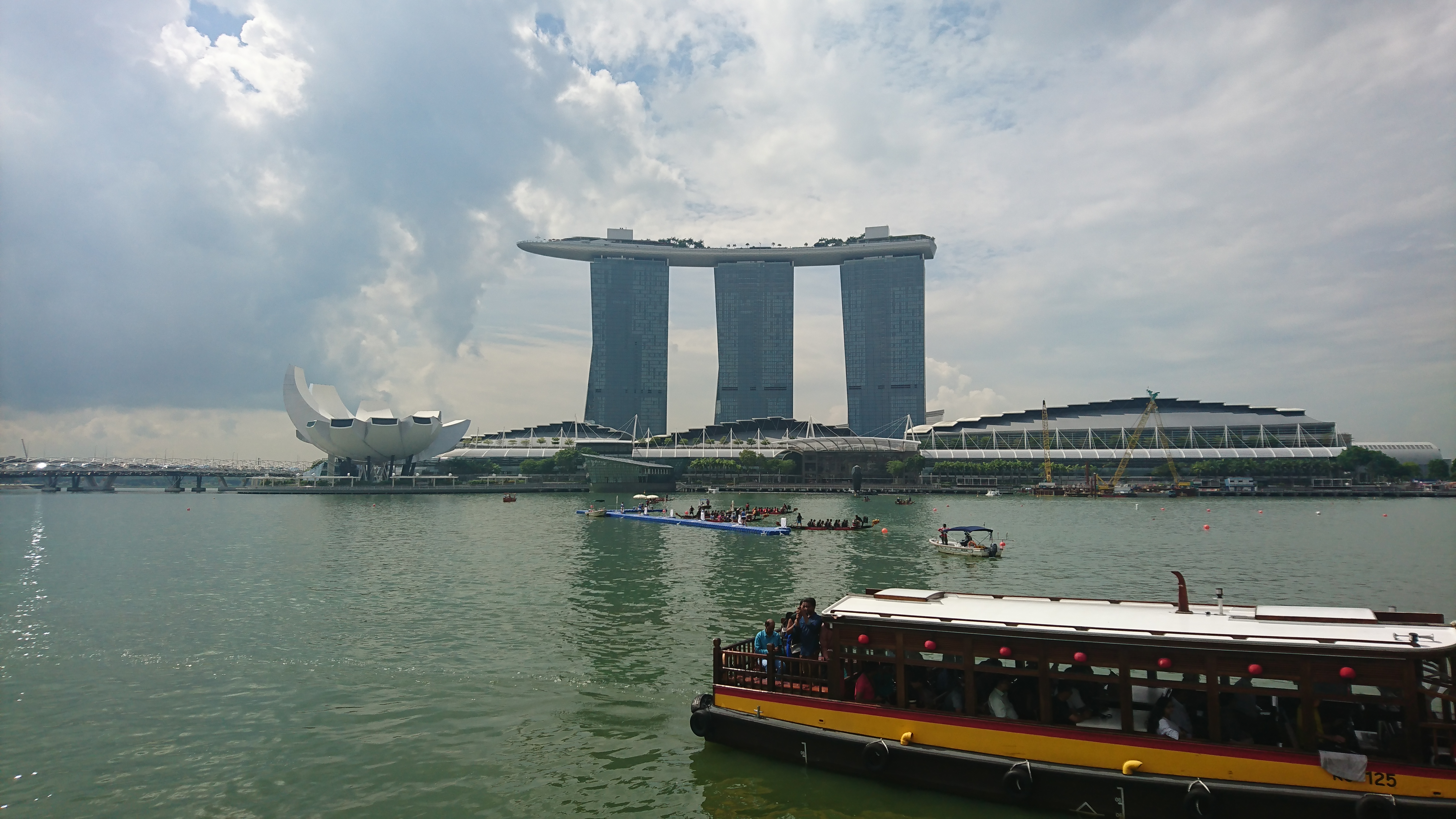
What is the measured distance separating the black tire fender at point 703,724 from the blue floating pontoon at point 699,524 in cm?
3589

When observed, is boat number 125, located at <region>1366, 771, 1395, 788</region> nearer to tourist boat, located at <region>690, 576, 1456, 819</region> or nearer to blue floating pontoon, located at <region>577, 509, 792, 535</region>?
tourist boat, located at <region>690, 576, 1456, 819</region>

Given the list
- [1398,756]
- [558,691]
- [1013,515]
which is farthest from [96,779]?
[1013,515]

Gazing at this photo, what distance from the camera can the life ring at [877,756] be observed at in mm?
10984

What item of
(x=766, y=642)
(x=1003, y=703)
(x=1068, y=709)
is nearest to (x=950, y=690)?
(x=1003, y=703)

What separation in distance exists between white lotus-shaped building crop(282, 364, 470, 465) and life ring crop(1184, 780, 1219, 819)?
442ft

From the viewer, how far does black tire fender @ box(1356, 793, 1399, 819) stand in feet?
28.3

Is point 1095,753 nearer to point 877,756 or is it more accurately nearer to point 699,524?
point 877,756

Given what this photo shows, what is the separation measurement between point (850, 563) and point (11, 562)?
42013mm

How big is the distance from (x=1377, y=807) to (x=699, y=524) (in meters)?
47.8

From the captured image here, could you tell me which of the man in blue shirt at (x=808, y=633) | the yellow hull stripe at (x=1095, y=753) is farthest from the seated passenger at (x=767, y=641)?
the yellow hull stripe at (x=1095, y=753)

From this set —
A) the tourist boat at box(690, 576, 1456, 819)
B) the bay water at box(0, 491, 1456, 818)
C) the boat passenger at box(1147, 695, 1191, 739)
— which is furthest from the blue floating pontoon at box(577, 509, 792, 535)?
the boat passenger at box(1147, 695, 1191, 739)

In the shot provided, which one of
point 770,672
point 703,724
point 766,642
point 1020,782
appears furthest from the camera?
point 766,642

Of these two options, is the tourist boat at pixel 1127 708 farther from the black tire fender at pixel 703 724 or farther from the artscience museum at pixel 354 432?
the artscience museum at pixel 354 432

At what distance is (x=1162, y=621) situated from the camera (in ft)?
34.6
